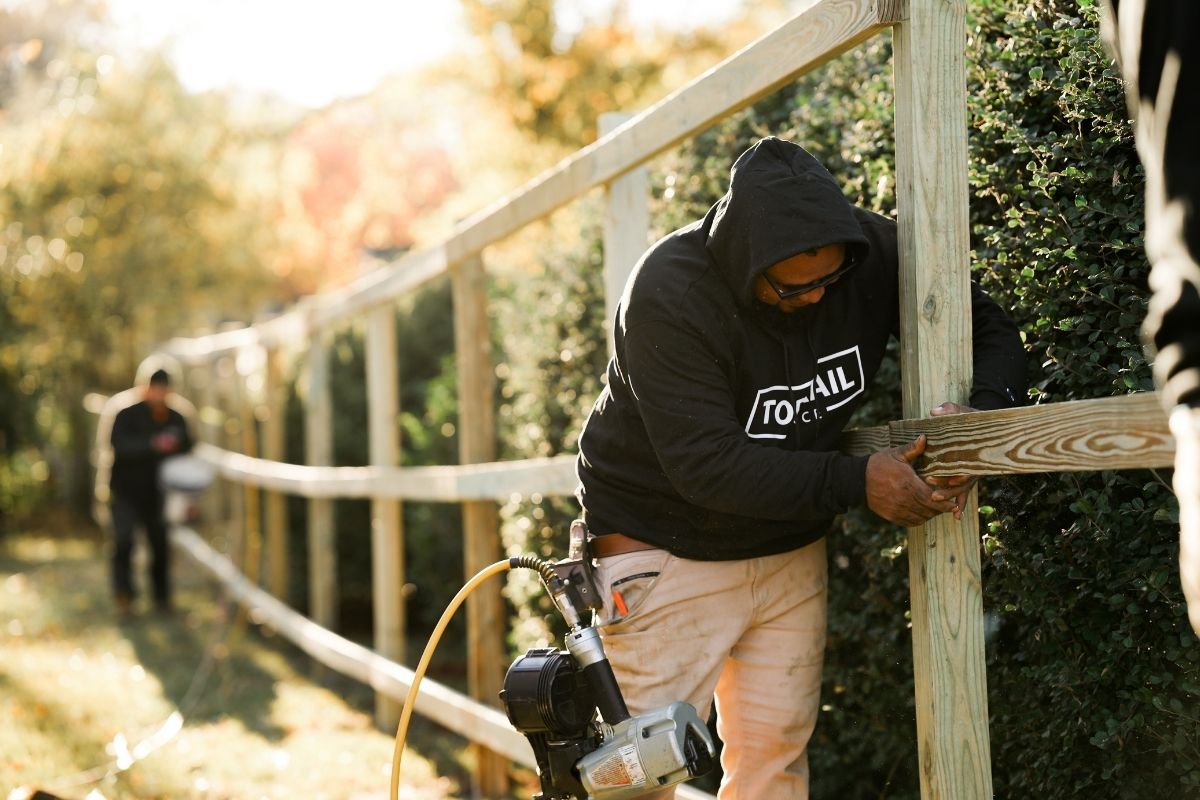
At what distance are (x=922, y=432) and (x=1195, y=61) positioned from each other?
1215mm

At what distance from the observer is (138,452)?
10.4 meters

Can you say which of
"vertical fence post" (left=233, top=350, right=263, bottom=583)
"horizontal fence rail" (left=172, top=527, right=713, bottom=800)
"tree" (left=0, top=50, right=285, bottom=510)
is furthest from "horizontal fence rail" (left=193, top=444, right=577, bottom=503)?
"tree" (left=0, top=50, right=285, bottom=510)

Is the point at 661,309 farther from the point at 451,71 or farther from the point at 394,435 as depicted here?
the point at 451,71

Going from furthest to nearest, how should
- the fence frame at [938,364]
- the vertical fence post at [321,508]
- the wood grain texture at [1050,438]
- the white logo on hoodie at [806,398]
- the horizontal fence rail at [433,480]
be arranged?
the vertical fence post at [321,508] < the horizontal fence rail at [433,480] < the white logo on hoodie at [806,398] < the fence frame at [938,364] < the wood grain texture at [1050,438]

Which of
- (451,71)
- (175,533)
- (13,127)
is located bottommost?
(175,533)

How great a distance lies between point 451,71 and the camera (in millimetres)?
19844

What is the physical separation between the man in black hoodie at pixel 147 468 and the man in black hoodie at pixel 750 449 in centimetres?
811

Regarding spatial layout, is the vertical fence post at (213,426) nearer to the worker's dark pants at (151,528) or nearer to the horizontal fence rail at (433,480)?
the worker's dark pants at (151,528)

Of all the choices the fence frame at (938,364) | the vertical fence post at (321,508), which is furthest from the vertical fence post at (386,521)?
the fence frame at (938,364)

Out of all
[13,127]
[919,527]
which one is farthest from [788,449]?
[13,127]

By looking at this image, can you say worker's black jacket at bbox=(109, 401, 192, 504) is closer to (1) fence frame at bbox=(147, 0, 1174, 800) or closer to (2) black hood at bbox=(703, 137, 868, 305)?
(1) fence frame at bbox=(147, 0, 1174, 800)

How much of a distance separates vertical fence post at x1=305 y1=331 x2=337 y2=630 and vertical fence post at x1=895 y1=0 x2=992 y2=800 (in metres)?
5.78

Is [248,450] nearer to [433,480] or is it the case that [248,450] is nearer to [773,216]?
[433,480]

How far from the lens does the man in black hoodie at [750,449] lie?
269cm
